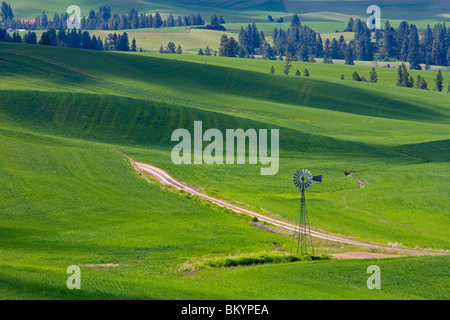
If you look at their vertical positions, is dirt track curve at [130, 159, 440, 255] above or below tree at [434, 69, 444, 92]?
below

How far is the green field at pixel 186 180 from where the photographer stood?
3744 centimetres

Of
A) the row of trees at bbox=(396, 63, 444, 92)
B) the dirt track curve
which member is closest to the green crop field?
the dirt track curve

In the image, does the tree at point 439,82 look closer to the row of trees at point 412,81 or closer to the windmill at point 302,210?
the row of trees at point 412,81

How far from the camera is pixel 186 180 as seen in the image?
6969 centimetres

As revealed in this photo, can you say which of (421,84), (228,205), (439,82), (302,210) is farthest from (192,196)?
(439,82)

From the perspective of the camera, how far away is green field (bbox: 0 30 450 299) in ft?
123

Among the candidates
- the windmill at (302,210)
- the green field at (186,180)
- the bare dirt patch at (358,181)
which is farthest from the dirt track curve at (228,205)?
the bare dirt patch at (358,181)

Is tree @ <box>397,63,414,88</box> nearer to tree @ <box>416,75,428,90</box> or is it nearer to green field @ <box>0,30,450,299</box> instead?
tree @ <box>416,75,428,90</box>

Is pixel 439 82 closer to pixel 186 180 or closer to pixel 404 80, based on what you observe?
pixel 404 80

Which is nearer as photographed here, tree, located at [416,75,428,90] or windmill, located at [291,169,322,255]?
windmill, located at [291,169,322,255]

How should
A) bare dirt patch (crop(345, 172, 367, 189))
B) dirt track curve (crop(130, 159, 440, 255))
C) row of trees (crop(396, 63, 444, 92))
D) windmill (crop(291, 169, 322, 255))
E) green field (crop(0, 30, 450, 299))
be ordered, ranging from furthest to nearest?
→ 1. row of trees (crop(396, 63, 444, 92))
2. bare dirt patch (crop(345, 172, 367, 189))
3. dirt track curve (crop(130, 159, 440, 255))
4. windmill (crop(291, 169, 322, 255))
5. green field (crop(0, 30, 450, 299))

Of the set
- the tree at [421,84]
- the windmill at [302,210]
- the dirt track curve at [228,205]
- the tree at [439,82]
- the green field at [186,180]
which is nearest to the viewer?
the green field at [186,180]

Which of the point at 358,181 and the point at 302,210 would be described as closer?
the point at 302,210

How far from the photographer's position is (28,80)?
→ 11288cm
